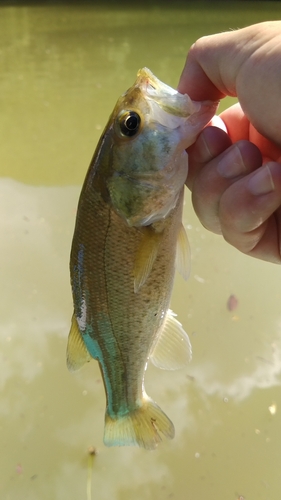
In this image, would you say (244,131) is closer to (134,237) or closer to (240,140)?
(240,140)

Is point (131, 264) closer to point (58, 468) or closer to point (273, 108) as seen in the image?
point (273, 108)

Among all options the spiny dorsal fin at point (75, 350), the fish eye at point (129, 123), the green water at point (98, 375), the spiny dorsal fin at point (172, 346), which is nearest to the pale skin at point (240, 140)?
the fish eye at point (129, 123)

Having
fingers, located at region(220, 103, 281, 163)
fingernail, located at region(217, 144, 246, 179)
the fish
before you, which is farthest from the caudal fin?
fingers, located at region(220, 103, 281, 163)

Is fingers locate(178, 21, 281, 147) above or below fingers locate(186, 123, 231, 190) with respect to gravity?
above

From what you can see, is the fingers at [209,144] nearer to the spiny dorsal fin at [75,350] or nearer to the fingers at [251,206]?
the fingers at [251,206]

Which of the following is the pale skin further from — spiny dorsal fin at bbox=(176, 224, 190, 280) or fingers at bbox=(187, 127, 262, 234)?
spiny dorsal fin at bbox=(176, 224, 190, 280)

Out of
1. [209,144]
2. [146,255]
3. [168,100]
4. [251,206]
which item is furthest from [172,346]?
[168,100]

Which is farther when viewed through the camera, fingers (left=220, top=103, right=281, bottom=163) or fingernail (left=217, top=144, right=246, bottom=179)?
fingers (left=220, top=103, right=281, bottom=163)

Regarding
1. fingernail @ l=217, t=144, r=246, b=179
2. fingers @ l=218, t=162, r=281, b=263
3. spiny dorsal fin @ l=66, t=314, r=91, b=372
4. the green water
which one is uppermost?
fingernail @ l=217, t=144, r=246, b=179
